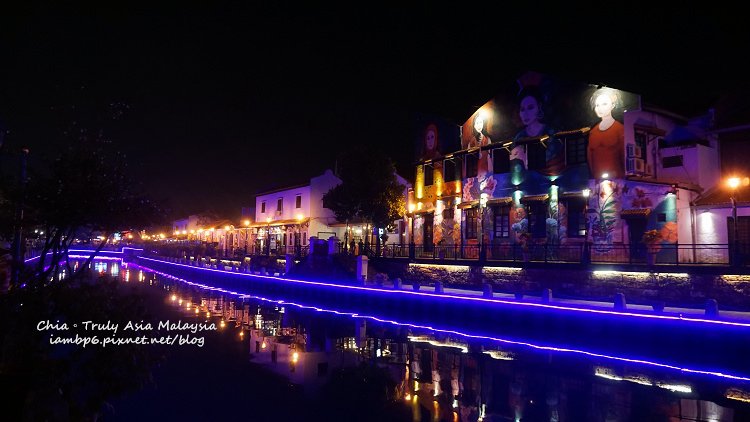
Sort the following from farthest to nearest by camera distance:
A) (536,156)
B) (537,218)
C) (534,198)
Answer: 1. (536,156)
2. (537,218)
3. (534,198)

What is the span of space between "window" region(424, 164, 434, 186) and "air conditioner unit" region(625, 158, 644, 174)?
14.2 m

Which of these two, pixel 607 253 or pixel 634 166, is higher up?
pixel 634 166

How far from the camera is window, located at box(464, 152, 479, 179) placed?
3272 centimetres

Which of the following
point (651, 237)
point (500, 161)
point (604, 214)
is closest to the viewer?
point (651, 237)

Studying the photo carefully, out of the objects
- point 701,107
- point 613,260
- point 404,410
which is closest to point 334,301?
point 613,260

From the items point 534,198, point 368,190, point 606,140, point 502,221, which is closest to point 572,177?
point 534,198

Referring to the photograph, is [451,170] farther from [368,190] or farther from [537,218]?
[537,218]

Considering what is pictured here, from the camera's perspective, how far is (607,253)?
2433 centimetres

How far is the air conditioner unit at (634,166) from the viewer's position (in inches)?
939

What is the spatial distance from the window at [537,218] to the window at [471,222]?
380cm

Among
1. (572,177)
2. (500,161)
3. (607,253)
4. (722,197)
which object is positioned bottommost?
(607,253)

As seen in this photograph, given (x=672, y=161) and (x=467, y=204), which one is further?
(x=467, y=204)

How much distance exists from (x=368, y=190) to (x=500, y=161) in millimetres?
9028

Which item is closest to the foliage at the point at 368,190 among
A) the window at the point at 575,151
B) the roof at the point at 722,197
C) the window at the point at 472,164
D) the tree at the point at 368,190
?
the tree at the point at 368,190
